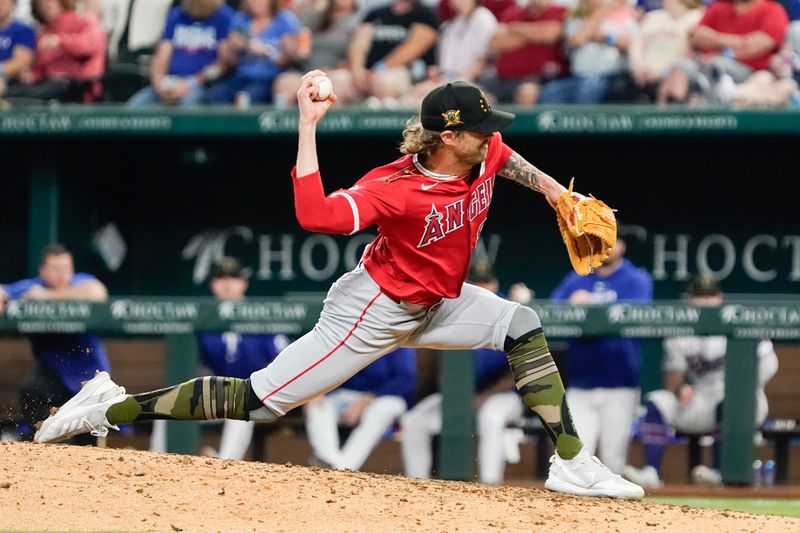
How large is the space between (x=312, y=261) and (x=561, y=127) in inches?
91.7

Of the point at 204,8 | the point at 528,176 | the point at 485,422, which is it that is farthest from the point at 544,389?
the point at 204,8

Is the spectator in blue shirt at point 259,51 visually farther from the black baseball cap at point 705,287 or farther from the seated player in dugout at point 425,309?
the seated player in dugout at point 425,309

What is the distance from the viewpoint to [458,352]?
7402 mm

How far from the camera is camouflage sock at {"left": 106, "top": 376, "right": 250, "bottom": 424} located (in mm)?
4906

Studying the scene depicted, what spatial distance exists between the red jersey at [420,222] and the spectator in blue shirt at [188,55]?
15.6 feet

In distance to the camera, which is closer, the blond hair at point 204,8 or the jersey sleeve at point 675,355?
the jersey sleeve at point 675,355

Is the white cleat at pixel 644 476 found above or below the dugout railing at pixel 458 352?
below

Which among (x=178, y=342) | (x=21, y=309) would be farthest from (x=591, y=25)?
(x=21, y=309)

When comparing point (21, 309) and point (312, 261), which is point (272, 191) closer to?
point (312, 261)

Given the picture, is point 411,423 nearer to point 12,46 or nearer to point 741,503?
point 741,503

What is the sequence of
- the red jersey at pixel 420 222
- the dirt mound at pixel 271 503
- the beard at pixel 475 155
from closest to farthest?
the dirt mound at pixel 271 503, the red jersey at pixel 420 222, the beard at pixel 475 155

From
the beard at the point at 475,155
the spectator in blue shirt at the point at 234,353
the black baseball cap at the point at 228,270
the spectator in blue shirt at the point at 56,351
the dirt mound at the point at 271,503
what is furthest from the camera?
the black baseball cap at the point at 228,270

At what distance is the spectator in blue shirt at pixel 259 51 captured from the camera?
9234mm

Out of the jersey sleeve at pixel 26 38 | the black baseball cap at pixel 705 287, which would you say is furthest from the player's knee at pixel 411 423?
the jersey sleeve at pixel 26 38
